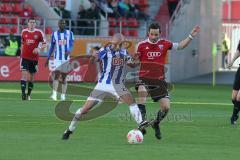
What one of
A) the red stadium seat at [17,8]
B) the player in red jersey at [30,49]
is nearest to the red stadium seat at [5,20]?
the red stadium seat at [17,8]

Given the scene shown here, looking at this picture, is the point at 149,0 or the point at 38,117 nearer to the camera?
the point at 38,117

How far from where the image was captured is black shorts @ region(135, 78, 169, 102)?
16188 mm

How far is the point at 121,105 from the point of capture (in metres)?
24.4

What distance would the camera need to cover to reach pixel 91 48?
130ft

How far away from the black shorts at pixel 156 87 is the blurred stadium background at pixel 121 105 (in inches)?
29.6

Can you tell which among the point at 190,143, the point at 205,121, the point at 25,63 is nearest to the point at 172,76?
the point at 25,63

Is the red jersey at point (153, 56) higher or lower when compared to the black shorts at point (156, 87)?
higher

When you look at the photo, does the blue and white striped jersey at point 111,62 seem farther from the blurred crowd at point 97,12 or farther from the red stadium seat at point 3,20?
the red stadium seat at point 3,20

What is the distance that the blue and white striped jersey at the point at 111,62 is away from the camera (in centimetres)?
1498

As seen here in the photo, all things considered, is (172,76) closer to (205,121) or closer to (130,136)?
(205,121)

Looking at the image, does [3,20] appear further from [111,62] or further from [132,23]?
[111,62]

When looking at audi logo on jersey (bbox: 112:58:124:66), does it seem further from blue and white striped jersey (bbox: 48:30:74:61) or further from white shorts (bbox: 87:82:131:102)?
blue and white striped jersey (bbox: 48:30:74:61)

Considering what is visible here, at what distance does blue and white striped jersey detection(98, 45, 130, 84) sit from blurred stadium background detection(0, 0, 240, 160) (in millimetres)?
1076

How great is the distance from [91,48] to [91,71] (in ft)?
6.01
